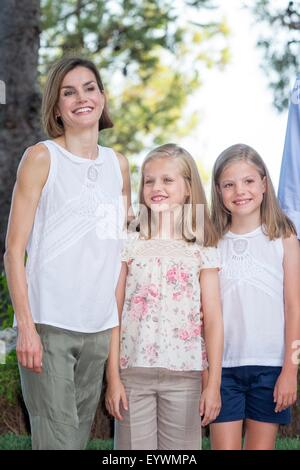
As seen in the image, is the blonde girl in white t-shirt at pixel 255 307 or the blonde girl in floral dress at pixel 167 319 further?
the blonde girl in white t-shirt at pixel 255 307

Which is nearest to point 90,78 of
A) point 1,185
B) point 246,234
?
point 246,234

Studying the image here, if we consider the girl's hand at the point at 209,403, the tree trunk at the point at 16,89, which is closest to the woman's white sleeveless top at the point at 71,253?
the girl's hand at the point at 209,403

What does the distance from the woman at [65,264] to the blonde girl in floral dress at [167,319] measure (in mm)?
120

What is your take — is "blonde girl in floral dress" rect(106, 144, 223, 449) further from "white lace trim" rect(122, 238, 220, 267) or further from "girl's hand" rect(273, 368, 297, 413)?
"girl's hand" rect(273, 368, 297, 413)

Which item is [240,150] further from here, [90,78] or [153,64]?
[153,64]

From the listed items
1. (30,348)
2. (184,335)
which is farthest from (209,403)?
(30,348)

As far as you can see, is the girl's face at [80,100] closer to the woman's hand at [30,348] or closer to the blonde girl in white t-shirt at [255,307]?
the blonde girl in white t-shirt at [255,307]

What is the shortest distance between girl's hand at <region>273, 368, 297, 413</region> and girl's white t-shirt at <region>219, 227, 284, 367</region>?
0.07 m

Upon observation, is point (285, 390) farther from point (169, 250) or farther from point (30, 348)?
point (30, 348)

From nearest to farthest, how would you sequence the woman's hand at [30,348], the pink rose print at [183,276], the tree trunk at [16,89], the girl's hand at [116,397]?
the woman's hand at [30,348]
the girl's hand at [116,397]
the pink rose print at [183,276]
the tree trunk at [16,89]

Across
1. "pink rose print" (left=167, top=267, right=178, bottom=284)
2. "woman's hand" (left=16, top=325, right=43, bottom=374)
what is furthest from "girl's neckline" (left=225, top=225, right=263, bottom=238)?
"woman's hand" (left=16, top=325, right=43, bottom=374)

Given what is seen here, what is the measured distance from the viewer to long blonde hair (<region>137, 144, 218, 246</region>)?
2820 millimetres

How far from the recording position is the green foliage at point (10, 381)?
12.8 ft

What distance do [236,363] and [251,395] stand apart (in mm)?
122
